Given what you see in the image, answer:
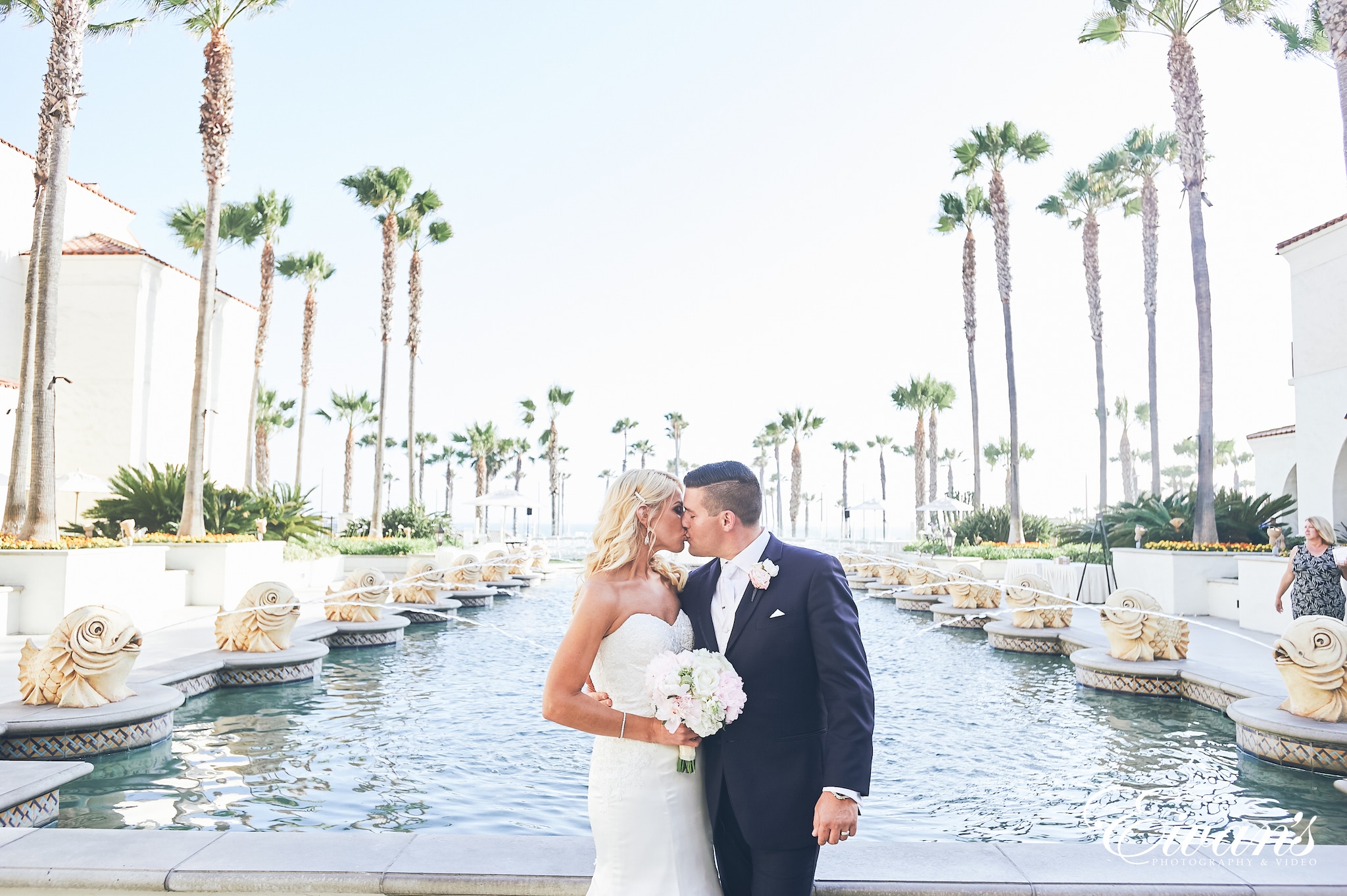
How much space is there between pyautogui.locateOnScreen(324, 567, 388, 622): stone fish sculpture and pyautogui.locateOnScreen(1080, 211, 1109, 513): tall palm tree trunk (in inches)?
1105

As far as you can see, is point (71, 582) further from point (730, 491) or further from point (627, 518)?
point (730, 491)

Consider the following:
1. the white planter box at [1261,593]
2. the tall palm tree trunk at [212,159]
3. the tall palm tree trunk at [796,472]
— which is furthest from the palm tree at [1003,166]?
the tall palm tree trunk at [796,472]

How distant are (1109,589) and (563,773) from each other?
16165mm

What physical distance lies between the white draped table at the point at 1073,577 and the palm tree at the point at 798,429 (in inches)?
2022

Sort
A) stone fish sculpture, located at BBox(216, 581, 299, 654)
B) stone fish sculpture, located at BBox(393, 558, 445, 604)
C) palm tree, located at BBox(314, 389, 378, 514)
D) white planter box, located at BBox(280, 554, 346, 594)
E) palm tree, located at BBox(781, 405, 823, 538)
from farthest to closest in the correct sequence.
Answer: palm tree, located at BBox(781, 405, 823, 538)
palm tree, located at BBox(314, 389, 378, 514)
white planter box, located at BBox(280, 554, 346, 594)
stone fish sculpture, located at BBox(393, 558, 445, 604)
stone fish sculpture, located at BBox(216, 581, 299, 654)

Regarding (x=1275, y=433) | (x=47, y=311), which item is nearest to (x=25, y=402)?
(x=47, y=311)

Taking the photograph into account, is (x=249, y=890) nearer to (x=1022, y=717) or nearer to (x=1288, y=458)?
(x=1022, y=717)

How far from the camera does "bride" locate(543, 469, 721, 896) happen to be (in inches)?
116

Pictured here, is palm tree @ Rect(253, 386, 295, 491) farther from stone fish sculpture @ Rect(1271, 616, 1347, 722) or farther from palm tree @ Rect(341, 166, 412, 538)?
stone fish sculpture @ Rect(1271, 616, 1347, 722)

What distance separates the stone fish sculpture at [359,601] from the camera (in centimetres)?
1412

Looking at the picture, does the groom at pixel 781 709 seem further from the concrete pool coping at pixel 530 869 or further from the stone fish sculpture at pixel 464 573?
the stone fish sculpture at pixel 464 573

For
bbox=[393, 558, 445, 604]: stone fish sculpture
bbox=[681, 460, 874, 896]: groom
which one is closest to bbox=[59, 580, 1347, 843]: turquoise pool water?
bbox=[681, 460, 874, 896]: groom

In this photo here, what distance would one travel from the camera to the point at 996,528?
30391mm

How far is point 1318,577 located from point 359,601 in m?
13.3
